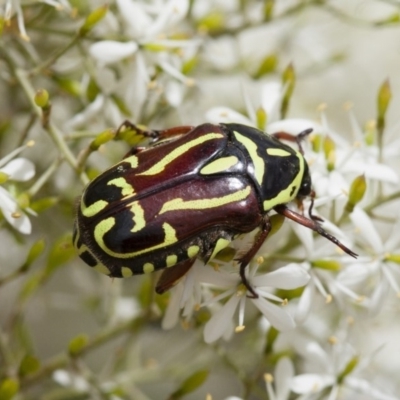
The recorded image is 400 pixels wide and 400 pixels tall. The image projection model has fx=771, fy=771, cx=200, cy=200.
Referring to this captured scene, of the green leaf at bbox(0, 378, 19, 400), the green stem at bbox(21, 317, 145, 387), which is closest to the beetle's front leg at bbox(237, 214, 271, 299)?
the green stem at bbox(21, 317, 145, 387)

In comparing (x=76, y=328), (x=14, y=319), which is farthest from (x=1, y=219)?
(x=76, y=328)

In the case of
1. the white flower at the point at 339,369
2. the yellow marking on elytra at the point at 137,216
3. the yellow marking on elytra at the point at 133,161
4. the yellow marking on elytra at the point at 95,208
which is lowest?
the white flower at the point at 339,369

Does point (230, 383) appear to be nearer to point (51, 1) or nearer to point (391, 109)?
point (391, 109)

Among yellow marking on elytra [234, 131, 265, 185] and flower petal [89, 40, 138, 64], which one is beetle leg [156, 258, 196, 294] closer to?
yellow marking on elytra [234, 131, 265, 185]

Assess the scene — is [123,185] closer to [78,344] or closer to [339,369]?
[78,344]

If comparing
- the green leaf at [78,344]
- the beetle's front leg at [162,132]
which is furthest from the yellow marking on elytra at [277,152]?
the green leaf at [78,344]

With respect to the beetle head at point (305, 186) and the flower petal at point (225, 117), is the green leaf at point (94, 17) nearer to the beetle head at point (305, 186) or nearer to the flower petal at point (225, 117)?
the flower petal at point (225, 117)
